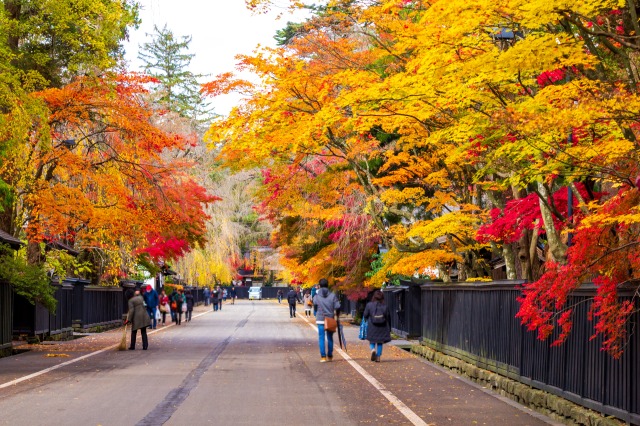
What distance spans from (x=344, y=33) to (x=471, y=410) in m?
15.3

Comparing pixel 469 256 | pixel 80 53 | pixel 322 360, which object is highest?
pixel 80 53

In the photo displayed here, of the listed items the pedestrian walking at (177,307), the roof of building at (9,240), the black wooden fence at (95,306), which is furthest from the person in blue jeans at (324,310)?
the pedestrian walking at (177,307)

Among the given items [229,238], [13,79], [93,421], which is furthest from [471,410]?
[229,238]

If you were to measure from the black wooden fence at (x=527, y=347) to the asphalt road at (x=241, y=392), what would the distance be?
689 millimetres

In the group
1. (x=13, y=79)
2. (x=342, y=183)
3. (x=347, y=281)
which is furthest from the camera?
(x=347, y=281)

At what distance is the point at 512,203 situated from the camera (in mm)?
20312

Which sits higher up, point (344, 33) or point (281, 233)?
point (344, 33)

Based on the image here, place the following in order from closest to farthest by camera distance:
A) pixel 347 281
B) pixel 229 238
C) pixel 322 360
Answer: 1. pixel 322 360
2. pixel 347 281
3. pixel 229 238

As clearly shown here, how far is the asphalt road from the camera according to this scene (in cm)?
1209

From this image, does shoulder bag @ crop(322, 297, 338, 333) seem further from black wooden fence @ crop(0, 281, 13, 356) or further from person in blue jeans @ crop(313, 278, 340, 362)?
black wooden fence @ crop(0, 281, 13, 356)

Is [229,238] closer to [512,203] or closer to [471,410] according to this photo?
[512,203]

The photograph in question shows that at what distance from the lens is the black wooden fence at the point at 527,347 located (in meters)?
10.6

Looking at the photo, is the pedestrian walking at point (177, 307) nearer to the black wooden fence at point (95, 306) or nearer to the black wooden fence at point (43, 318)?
the black wooden fence at point (95, 306)

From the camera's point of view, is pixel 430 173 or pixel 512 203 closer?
pixel 512 203
